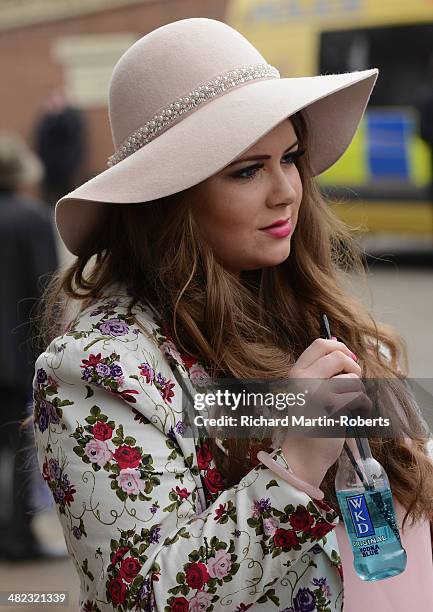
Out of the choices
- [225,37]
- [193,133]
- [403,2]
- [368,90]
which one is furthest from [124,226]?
[403,2]

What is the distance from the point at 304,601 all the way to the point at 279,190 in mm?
662

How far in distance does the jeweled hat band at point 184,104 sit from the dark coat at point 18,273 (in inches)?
119

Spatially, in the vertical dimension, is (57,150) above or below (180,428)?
below

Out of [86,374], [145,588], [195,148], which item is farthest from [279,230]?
[145,588]

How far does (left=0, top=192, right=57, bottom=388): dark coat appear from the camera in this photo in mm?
5020

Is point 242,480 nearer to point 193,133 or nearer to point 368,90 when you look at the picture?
point 193,133

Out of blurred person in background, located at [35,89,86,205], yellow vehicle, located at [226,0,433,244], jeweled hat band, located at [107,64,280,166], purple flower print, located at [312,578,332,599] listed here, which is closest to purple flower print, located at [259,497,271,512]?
purple flower print, located at [312,578,332,599]

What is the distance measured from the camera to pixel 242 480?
5.71 ft

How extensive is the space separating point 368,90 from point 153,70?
19.2 inches

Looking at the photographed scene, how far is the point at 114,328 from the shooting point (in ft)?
6.18

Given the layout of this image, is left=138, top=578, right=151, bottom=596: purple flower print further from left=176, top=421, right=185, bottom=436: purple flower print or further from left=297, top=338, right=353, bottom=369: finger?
left=297, top=338, right=353, bottom=369: finger

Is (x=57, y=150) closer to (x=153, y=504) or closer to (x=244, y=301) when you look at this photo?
(x=244, y=301)

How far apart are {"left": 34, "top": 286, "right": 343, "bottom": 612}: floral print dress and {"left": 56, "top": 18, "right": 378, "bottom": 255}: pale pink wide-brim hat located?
10.3 inches

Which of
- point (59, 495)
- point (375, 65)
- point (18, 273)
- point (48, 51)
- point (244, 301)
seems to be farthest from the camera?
point (48, 51)
